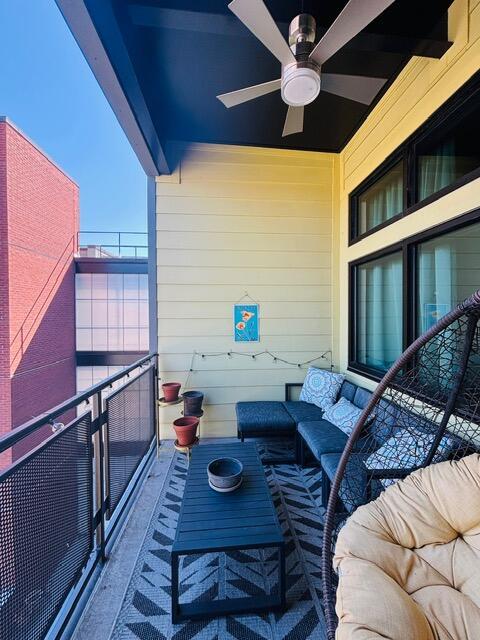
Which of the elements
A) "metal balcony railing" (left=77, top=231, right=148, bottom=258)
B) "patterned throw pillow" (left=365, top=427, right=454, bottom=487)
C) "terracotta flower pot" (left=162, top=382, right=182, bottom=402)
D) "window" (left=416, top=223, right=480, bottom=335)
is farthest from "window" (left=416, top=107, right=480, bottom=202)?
"metal balcony railing" (left=77, top=231, right=148, bottom=258)

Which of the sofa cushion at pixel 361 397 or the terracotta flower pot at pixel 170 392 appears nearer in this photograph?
the sofa cushion at pixel 361 397

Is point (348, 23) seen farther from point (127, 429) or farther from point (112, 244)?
point (112, 244)

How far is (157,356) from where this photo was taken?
136 inches

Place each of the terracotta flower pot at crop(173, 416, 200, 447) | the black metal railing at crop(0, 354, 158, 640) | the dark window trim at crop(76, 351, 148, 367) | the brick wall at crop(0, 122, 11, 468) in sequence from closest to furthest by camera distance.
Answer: the black metal railing at crop(0, 354, 158, 640) → the terracotta flower pot at crop(173, 416, 200, 447) → the brick wall at crop(0, 122, 11, 468) → the dark window trim at crop(76, 351, 148, 367)

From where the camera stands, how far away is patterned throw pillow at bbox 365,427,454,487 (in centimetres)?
161

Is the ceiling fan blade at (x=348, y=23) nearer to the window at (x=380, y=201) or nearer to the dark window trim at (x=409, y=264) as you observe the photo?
the dark window trim at (x=409, y=264)

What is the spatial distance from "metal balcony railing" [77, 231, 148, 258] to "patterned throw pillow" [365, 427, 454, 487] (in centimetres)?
700

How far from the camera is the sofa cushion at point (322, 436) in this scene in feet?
7.53

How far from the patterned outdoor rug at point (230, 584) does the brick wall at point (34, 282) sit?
19.5 ft

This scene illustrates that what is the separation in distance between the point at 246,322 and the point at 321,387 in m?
1.17

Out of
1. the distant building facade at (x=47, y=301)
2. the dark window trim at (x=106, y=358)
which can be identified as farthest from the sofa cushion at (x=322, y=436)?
the distant building facade at (x=47, y=301)

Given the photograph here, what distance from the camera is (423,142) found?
227cm

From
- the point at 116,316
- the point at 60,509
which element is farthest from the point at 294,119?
the point at 116,316

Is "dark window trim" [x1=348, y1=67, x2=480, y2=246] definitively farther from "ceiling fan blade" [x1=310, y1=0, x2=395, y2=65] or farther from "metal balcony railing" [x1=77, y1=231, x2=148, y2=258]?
"metal balcony railing" [x1=77, y1=231, x2=148, y2=258]
